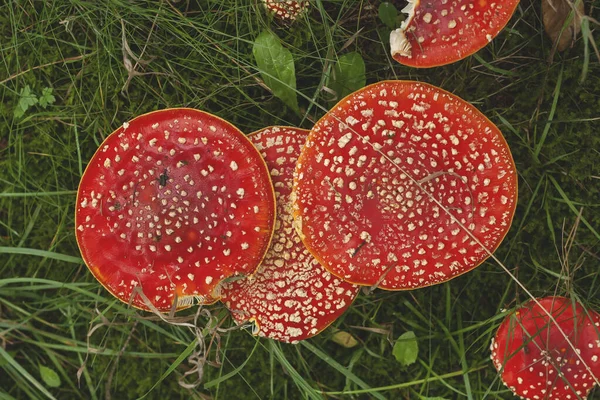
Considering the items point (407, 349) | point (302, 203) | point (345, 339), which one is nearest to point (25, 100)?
point (302, 203)

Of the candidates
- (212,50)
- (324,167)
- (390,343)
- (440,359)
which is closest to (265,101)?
(212,50)

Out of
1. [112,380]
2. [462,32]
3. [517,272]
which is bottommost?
[112,380]

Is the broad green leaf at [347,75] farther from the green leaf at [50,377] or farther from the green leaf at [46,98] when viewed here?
the green leaf at [50,377]

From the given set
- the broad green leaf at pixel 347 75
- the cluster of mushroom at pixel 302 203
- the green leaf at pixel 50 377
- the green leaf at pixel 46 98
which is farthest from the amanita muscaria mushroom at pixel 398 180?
the green leaf at pixel 50 377

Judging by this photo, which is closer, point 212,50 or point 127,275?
point 127,275

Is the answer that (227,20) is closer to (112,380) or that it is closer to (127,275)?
(127,275)

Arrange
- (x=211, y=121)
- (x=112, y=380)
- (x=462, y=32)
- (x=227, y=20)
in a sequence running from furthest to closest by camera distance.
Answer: (x=112, y=380)
(x=227, y=20)
(x=211, y=121)
(x=462, y=32)
